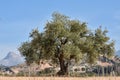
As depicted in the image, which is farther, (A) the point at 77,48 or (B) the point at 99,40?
(B) the point at 99,40

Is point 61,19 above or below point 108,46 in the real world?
above

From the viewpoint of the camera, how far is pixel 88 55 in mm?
69562

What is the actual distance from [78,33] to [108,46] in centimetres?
705

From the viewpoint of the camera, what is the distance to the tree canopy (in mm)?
65500

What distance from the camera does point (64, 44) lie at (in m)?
66.0

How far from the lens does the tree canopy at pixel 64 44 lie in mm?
65500

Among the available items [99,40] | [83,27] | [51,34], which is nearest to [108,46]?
[99,40]

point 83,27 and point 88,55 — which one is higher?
point 83,27

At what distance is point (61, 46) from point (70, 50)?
193 cm

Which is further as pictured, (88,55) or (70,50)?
(88,55)

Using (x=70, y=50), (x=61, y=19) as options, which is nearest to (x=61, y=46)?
(x=70, y=50)

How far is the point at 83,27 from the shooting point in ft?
222

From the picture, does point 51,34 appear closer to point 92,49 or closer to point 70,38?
point 70,38

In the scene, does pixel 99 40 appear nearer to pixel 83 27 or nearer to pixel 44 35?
pixel 83 27
